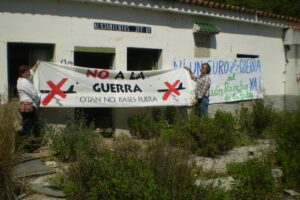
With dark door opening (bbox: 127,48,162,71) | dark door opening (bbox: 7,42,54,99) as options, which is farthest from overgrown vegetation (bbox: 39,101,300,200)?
dark door opening (bbox: 127,48,162,71)

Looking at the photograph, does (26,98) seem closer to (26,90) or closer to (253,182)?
(26,90)

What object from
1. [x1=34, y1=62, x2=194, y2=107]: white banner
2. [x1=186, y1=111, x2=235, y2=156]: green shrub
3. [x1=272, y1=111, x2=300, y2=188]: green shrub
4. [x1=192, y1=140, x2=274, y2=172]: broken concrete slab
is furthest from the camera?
[x1=34, y1=62, x2=194, y2=107]: white banner

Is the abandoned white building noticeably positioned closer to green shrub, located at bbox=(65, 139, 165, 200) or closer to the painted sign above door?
the painted sign above door

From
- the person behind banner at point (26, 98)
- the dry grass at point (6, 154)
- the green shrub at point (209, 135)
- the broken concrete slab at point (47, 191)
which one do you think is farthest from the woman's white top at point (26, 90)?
the green shrub at point (209, 135)

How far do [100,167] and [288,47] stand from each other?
41.2 feet

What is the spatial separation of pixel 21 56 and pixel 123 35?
2.50m

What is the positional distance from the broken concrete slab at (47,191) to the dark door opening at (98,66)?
453cm

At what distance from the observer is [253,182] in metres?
6.09

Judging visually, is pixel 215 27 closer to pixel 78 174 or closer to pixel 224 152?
pixel 224 152

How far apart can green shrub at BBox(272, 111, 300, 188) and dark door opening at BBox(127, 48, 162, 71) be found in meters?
4.42

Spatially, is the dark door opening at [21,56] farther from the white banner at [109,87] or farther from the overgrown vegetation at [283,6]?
the overgrown vegetation at [283,6]

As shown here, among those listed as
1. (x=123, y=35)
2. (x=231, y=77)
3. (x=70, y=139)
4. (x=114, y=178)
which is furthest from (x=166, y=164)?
(x=231, y=77)

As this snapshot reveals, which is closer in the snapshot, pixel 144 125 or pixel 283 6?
pixel 144 125

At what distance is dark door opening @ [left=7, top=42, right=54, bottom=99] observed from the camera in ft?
30.3
